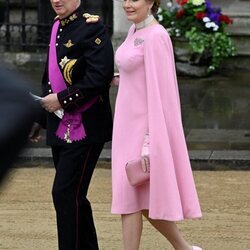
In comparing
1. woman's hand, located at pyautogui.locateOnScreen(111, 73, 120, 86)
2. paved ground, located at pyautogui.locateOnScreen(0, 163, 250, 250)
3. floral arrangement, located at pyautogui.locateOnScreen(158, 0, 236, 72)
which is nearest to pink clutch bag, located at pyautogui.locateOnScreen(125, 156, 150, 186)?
woman's hand, located at pyautogui.locateOnScreen(111, 73, 120, 86)

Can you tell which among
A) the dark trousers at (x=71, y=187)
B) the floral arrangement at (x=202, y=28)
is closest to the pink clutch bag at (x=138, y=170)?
the dark trousers at (x=71, y=187)

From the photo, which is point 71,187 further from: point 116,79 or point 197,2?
point 197,2

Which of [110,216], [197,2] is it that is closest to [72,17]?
[110,216]

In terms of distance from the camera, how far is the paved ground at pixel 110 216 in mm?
6247

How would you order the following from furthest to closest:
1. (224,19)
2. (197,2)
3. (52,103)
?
(224,19) → (197,2) → (52,103)

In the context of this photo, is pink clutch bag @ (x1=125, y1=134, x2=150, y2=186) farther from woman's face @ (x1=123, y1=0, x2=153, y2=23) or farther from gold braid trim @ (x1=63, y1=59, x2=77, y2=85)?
woman's face @ (x1=123, y1=0, x2=153, y2=23)

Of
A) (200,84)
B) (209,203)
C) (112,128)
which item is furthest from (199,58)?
(112,128)

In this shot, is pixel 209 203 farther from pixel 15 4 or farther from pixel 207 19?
pixel 15 4

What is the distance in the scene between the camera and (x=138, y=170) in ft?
16.6

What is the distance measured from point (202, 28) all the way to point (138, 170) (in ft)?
27.9

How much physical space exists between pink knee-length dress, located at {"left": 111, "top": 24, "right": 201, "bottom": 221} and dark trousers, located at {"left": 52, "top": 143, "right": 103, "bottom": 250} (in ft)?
0.52

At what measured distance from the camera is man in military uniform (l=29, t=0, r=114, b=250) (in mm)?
5148

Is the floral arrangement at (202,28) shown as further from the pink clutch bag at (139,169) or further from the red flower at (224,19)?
the pink clutch bag at (139,169)

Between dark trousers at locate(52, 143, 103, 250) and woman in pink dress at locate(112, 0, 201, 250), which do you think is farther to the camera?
dark trousers at locate(52, 143, 103, 250)
